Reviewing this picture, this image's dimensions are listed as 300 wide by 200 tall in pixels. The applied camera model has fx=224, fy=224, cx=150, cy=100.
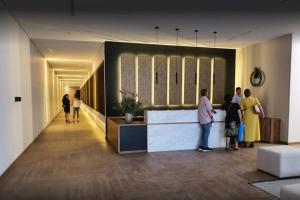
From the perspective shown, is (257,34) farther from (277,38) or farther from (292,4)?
(292,4)

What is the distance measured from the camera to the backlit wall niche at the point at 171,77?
747cm

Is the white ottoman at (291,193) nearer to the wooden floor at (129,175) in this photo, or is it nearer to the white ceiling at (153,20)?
the wooden floor at (129,175)

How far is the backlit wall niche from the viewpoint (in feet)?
24.5

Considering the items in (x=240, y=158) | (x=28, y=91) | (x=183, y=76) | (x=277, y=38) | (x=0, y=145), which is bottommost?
(x=240, y=158)

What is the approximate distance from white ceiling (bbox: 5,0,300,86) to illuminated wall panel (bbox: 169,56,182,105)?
2.34 ft

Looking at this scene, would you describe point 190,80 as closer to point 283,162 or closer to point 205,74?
point 205,74

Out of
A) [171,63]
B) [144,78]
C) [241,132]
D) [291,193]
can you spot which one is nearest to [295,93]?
[241,132]

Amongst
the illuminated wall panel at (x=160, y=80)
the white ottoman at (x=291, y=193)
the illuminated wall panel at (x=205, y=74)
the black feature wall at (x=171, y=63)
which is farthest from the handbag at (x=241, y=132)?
the white ottoman at (x=291, y=193)

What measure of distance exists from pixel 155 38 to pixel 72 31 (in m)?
2.45

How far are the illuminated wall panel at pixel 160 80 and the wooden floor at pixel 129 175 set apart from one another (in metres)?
2.55

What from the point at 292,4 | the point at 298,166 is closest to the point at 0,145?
the point at 298,166

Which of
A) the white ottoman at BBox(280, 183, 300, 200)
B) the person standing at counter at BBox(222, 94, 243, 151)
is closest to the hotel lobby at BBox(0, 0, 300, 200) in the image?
the white ottoman at BBox(280, 183, 300, 200)

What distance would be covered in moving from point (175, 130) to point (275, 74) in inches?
Answer: 146

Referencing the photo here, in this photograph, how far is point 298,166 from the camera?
4016mm
